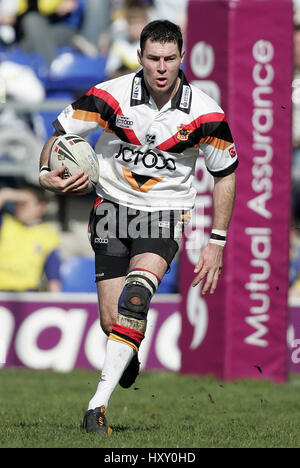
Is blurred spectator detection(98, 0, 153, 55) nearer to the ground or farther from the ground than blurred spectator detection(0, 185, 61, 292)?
farther from the ground

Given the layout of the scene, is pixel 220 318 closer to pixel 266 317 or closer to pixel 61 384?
pixel 266 317

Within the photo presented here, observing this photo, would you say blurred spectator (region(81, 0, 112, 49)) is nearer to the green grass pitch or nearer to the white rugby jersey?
the green grass pitch

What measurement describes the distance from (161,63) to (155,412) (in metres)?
3.06

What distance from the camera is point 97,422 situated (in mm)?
6102

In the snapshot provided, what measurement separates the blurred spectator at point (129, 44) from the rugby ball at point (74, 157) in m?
6.68

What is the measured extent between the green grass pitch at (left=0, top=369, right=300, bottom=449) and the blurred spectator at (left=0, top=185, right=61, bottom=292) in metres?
1.27

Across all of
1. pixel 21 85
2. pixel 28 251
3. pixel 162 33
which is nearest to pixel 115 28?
pixel 21 85

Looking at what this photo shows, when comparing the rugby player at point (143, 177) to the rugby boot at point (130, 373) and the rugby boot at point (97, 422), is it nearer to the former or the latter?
the rugby boot at point (130, 373)

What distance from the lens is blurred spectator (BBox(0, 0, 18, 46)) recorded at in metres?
14.8

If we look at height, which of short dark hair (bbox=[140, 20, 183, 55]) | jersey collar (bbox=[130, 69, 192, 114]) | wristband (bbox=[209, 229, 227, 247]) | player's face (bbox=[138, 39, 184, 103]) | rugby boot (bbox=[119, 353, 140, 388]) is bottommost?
rugby boot (bbox=[119, 353, 140, 388])

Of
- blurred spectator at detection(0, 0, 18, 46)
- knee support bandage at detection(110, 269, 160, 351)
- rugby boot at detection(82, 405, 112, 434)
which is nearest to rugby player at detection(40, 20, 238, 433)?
knee support bandage at detection(110, 269, 160, 351)

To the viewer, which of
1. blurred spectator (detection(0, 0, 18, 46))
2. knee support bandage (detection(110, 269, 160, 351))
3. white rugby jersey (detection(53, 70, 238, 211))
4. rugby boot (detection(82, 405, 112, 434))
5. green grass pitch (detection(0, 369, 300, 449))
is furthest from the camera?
blurred spectator (detection(0, 0, 18, 46))
